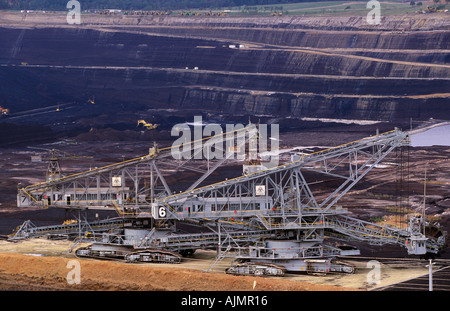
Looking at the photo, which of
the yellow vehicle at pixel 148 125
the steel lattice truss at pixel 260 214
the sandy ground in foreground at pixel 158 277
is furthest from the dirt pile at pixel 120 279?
the yellow vehicle at pixel 148 125

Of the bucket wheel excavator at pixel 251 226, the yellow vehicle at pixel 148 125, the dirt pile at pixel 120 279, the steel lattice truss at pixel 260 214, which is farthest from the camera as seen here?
the yellow vehicle at pixel 148 125

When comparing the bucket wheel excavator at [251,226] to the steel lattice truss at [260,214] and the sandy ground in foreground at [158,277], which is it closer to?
the steel lattice truss at [260,214]

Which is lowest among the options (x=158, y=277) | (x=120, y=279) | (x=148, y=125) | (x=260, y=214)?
(x=120, y=279)

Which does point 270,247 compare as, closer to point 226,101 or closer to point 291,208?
point 291,208

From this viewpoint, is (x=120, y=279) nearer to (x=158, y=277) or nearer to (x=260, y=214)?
(x=158, y=277)

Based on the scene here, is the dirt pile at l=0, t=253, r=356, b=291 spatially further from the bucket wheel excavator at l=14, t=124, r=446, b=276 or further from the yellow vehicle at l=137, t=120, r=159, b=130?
the yellow vehicle at l=137, t=120, r=159, b=130

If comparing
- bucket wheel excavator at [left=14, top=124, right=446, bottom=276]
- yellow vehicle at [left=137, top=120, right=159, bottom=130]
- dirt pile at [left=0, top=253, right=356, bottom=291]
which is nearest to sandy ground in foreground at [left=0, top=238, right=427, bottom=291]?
dirt pile at [left=0, top=253, right=356, bottom=291]

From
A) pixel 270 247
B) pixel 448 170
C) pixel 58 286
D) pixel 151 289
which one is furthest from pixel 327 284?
pixel 448 170

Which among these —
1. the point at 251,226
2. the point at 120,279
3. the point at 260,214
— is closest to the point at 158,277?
the point at 120,279
